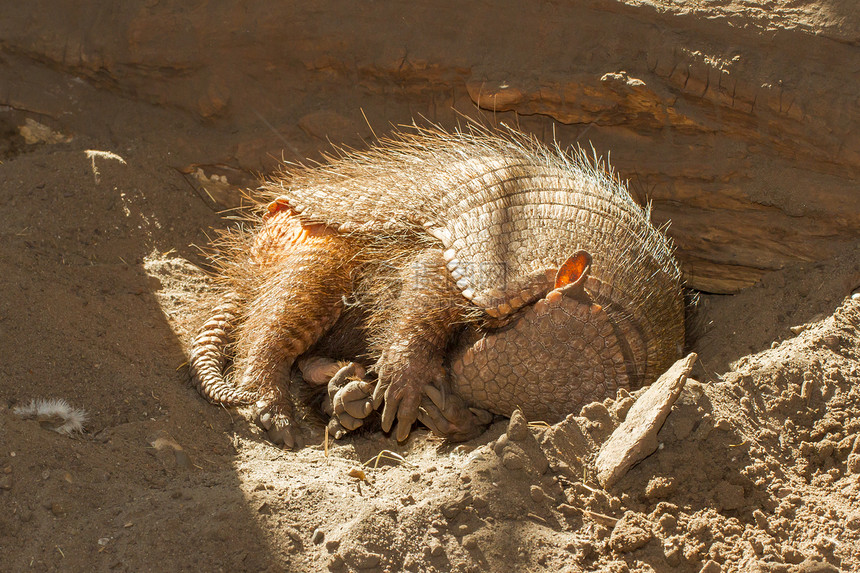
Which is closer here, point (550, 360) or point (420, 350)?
point (550, 360)

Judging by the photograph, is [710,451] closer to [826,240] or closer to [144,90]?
[826,240]

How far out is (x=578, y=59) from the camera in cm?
408

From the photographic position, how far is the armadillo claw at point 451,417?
3250 millimetres

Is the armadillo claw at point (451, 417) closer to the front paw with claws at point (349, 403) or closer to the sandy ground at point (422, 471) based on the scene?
the sandy ground at point (422, 471)

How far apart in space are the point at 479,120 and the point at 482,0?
64 cm

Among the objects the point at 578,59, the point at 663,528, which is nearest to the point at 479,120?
the point at 578,59

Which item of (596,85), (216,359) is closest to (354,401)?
(216,359)

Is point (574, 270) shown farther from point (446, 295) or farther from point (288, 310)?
point (288, 310)

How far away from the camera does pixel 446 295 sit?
3.29 m

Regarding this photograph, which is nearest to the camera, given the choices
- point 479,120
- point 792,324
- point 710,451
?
point 710,451

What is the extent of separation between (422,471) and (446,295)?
828 mm

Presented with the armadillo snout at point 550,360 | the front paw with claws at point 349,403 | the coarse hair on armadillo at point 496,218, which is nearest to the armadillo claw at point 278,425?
the front paw with claws at point 349,403

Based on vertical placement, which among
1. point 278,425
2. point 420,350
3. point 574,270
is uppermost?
point 574,270

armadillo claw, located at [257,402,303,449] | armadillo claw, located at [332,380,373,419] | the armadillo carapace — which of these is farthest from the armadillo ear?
armadillo claw, located at [257,402,303,449]
